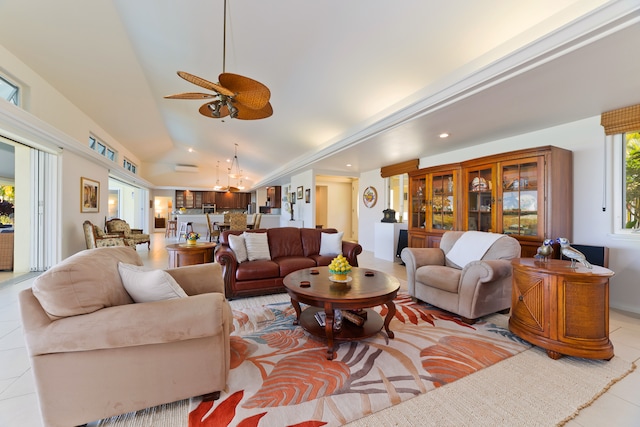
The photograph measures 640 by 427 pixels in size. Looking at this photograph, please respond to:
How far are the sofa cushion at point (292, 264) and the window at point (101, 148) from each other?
18.1 feet

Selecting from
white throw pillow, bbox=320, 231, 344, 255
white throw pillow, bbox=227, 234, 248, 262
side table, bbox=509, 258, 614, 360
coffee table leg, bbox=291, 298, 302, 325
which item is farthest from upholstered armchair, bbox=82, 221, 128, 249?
side table, bbox=509, 258, 614, 360

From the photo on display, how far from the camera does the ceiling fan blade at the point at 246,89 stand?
6.62 ft

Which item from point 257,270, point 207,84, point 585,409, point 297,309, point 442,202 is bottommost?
point 585,409

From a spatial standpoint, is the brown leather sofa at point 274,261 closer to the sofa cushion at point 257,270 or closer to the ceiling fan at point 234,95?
the sofa cushion at point 257,270

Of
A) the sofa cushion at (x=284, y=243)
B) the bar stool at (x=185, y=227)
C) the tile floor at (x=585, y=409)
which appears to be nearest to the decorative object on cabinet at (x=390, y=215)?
the sofa cushion at (x=284, y=243)

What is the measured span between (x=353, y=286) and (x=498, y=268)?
1.41 m

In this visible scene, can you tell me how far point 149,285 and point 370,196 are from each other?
234 inches

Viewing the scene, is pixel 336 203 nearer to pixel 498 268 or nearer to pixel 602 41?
pixel 498 268

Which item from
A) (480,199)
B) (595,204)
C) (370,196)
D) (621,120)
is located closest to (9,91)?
(370,196)

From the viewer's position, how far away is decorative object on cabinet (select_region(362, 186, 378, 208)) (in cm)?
672

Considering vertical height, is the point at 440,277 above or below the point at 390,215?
below

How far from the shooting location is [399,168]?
572 centimetres

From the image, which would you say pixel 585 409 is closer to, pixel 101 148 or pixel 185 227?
pixel 101 148

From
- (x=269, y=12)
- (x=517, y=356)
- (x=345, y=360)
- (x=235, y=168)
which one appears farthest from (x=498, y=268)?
(x=235, y=168)
